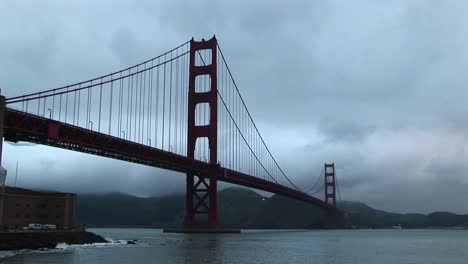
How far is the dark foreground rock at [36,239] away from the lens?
38.8m

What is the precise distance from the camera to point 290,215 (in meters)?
168

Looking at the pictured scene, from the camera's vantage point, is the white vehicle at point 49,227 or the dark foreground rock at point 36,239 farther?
the white vehicle at point 49,227

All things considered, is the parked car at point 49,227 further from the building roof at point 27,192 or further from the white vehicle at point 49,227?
the building roof at point 27,192

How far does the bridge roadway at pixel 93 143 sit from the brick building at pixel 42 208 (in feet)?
Answer: 21.8

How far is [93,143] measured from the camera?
49.9 metres

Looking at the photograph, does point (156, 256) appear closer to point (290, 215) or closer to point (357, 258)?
point (357, 258)

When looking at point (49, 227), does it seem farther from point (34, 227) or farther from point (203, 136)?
point (203, 136)

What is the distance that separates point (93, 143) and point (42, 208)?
10.7m

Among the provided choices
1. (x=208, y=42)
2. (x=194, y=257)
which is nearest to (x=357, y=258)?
(x=194, y=257)

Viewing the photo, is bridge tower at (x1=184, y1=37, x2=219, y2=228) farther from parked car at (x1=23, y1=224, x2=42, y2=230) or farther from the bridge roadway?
parked car at (x1=23, y1=224, x2=42, y2=230)

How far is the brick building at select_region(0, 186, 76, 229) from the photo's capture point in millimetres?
53125

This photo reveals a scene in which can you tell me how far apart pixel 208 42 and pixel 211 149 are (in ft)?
46.9

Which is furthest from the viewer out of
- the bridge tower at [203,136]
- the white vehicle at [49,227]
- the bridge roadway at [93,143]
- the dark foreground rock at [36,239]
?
the bridge tower at [203,136]

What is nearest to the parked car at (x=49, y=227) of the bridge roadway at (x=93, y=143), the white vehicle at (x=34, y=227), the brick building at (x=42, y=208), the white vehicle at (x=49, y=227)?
the white vehicle at (x=49, y=227)
